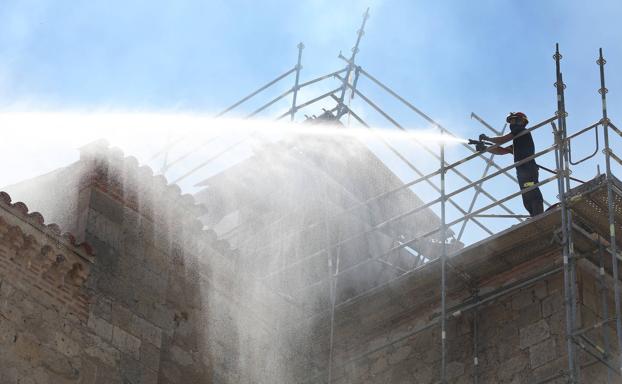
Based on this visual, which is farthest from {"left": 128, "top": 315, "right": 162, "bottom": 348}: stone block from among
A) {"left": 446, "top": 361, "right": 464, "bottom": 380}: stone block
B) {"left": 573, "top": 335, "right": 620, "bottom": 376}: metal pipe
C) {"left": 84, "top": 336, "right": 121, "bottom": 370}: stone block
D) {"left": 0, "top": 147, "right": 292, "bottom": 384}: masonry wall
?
{"left": 573, "top": 335, "right": 620, "bottom": 376}: metal pipe

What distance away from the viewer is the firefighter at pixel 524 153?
14.8 meters

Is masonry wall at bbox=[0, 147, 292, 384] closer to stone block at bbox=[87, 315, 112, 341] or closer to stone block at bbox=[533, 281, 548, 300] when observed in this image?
stone block at bbox=[87, 315, 112, 341]

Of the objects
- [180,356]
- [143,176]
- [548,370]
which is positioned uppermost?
[143,176]

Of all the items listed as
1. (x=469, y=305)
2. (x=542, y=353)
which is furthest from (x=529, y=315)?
(x=469, y=305)

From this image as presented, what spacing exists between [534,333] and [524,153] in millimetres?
2436

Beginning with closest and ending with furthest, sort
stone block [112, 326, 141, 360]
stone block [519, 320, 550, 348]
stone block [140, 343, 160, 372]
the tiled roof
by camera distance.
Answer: the tiled roof, stone block [112, 326, 141, 360], stone block [140, 343, 160, 372], stone block [519, 320, 550, 348]

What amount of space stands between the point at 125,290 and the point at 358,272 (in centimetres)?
326

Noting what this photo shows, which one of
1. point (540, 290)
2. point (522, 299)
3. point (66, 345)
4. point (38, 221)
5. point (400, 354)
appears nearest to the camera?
point (66, 345)

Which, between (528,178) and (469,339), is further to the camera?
(528,178)

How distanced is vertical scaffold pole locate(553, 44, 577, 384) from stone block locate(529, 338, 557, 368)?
0.93 ft

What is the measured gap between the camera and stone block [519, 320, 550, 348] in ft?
44.0

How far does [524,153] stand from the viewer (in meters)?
15.1

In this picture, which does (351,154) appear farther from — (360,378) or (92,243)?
(92,243)

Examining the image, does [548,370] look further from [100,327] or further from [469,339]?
[100,327]
